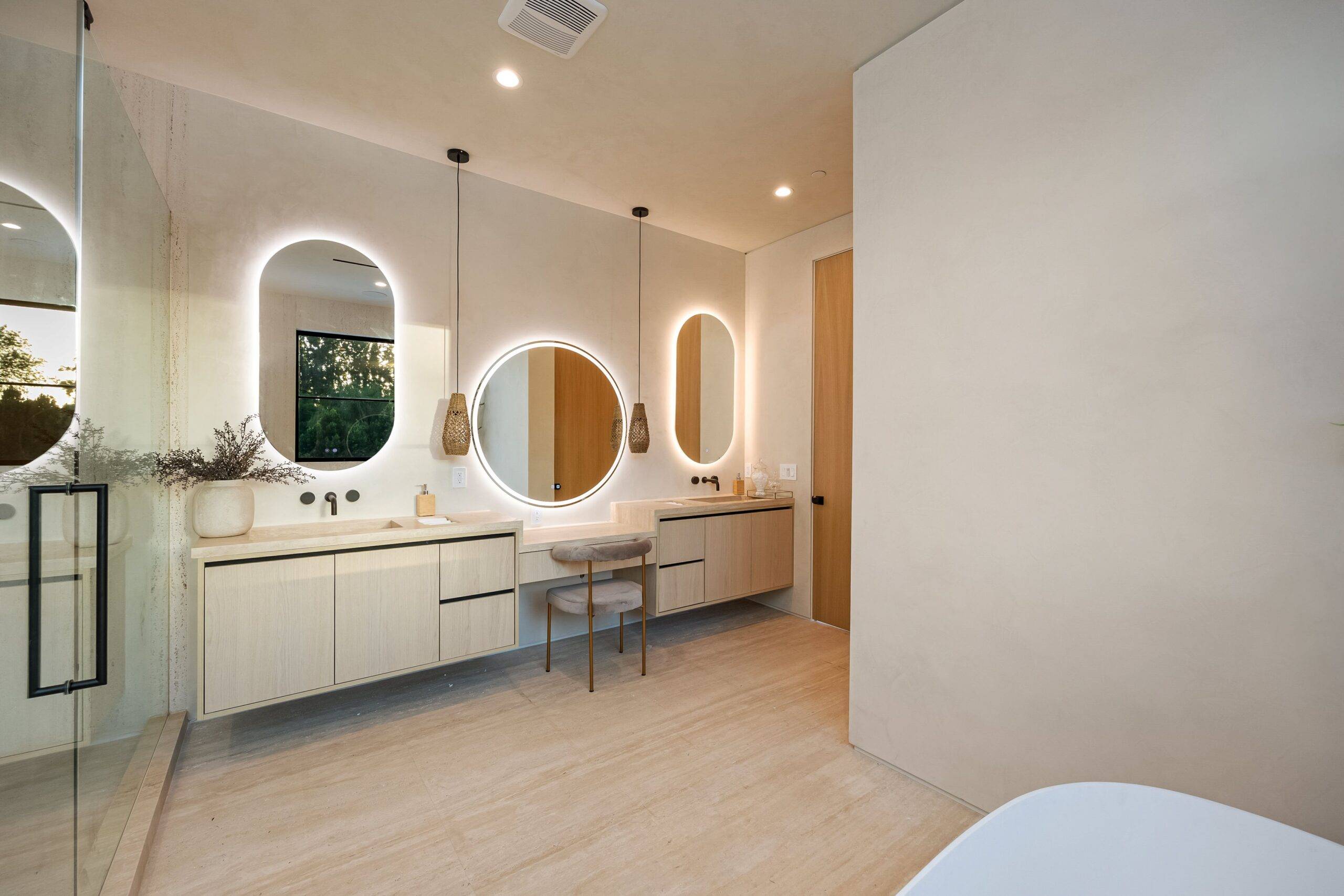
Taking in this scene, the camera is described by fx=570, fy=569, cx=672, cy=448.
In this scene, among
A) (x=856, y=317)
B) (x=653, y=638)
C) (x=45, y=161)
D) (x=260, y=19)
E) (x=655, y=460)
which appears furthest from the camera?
(x=655, y=460)

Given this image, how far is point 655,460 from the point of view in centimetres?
402

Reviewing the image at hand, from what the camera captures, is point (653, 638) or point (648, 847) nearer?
point (648, 847)

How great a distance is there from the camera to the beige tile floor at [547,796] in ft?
5.51

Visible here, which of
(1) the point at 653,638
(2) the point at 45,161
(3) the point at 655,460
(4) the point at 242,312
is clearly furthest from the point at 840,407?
(2) the point at 45,161

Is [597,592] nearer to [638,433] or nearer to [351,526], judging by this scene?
[638,433]

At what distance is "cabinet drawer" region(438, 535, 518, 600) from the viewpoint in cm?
264

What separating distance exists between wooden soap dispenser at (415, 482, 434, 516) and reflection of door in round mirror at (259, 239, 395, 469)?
322 millimetres

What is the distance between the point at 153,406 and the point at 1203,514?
3.47 meters

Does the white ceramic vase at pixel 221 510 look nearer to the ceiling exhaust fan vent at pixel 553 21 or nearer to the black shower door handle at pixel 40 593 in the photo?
the black shower door handle at pixel 40 593

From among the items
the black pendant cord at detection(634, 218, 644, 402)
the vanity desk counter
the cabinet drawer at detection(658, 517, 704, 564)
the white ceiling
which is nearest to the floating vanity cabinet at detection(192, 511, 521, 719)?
the vanity desk counter

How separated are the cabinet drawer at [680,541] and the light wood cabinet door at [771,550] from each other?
0.46 meters

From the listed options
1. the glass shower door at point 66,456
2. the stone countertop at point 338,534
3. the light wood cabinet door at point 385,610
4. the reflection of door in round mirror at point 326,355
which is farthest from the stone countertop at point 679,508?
the glass shower door at point 66,456

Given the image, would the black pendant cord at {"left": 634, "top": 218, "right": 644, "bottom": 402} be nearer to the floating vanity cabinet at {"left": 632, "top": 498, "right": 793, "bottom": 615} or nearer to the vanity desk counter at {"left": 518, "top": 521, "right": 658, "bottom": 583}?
the floating vanity cabinet at {"left": 632, "top": 498, "right": 793, "bottom": 615}

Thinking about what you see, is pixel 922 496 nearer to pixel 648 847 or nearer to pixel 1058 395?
pixel 1058 395
